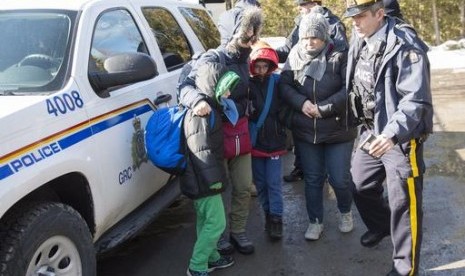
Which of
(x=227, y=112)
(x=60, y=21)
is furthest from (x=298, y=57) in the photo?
(x=60, y=21)

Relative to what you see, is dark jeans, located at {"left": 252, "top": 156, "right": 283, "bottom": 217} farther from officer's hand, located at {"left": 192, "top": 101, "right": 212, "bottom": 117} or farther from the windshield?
the windshield

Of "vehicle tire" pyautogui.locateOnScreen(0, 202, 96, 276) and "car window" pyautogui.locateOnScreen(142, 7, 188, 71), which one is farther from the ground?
"car window" pyautogui.locateOnScreen(142, 7, 188, 71)

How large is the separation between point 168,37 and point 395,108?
214 centimetres

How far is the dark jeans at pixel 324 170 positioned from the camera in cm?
408

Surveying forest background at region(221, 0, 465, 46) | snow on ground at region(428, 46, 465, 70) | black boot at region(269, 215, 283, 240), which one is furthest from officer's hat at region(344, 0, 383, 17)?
forest background at region(221, 0, 465, 46)

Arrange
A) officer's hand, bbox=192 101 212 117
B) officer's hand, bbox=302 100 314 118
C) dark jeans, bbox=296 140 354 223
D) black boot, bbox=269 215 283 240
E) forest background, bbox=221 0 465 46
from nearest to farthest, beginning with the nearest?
officer's hand, bbox=192 101 212 117, officer's hand, bbox=302 100 314 118, dark jeans, bbox=296 140 354 223, black boot, bbox=269 215 283 240, forest background, bbox=221 0 465 46

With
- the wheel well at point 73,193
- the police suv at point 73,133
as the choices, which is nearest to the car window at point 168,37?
the police suv at point 73,133

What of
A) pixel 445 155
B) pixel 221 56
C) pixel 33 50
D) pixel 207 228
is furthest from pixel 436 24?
pixel 33 50

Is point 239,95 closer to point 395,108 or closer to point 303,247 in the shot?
point 395,108

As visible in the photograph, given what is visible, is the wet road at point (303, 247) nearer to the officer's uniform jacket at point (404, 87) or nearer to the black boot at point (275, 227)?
the black boot at point (275, 227)

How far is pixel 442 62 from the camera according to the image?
534 inches

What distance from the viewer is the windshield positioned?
299cm

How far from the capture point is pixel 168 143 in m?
3.37

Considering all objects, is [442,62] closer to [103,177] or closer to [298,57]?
[298,57]
